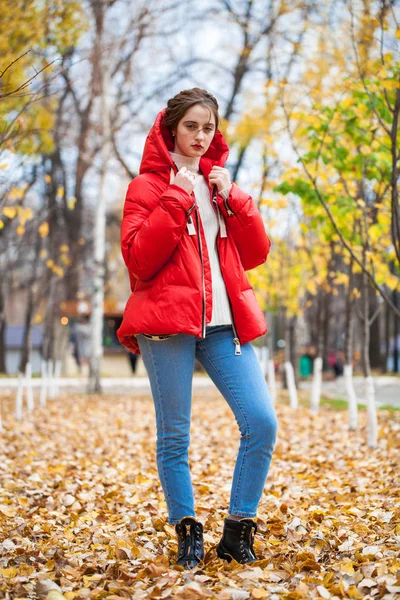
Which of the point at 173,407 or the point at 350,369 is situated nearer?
the point at 173,407

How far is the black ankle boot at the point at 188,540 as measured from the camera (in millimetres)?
3320

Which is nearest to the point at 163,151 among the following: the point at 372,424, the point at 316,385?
the point at 372,424

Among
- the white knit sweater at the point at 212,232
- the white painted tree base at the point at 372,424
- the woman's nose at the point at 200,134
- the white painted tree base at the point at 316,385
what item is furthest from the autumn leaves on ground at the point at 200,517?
the white painted tree base at the point at 316,385

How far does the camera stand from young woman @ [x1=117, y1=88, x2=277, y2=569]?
3.19 m

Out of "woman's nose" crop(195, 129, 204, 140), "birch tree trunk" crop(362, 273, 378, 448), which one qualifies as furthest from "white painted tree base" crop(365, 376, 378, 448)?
"woman's nose" crop(195, 129, 204, 140)

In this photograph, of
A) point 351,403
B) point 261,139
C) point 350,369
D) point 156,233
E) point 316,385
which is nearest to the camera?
point 156,233

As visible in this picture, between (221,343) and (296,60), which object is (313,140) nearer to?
(221,343)

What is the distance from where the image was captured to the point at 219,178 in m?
3.35

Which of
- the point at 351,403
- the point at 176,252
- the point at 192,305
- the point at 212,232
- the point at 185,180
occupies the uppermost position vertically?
the point at 185,180

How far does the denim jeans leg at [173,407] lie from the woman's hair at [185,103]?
3.20ft

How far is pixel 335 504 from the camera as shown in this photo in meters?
4.77

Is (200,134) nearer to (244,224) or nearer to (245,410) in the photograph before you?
(244,224)

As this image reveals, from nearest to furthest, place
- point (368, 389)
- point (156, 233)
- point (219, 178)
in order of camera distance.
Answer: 1. point (156, 233)
2. point (219, 178)
3. point (368, 389)

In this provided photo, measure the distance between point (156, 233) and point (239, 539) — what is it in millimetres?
1364
